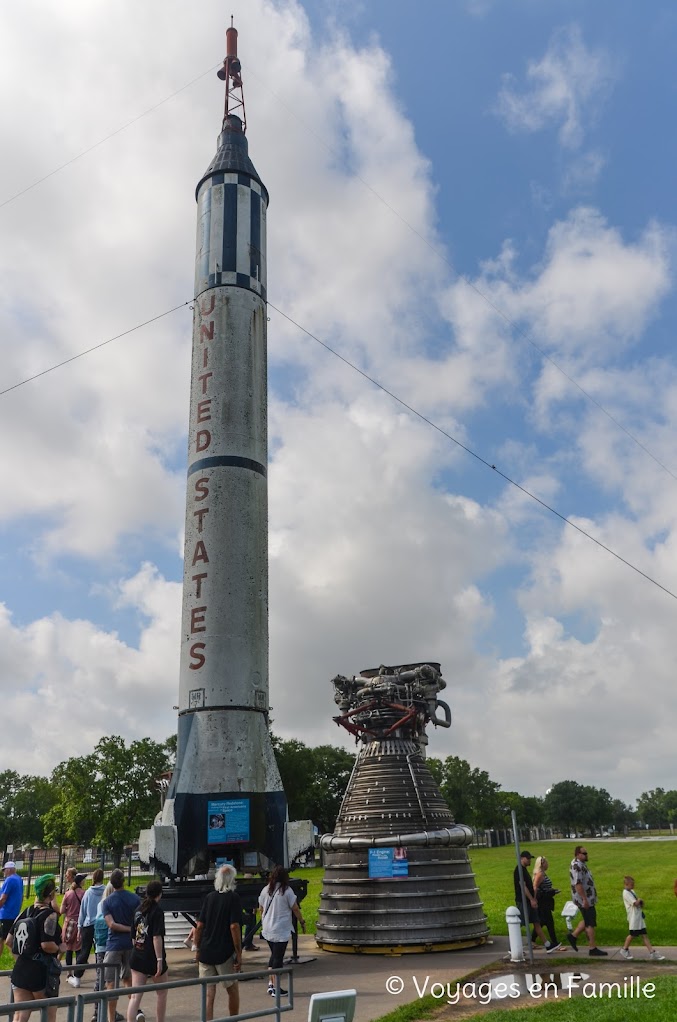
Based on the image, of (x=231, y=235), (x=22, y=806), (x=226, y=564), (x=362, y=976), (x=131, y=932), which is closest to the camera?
(x=131, y=932)

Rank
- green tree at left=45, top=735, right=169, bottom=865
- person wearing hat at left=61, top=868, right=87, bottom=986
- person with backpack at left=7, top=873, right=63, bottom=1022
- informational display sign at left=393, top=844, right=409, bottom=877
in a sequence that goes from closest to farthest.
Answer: person with backpack at left=7, top=873, right=63, bottom=1022 < person wearing hat at left=61, top=868, right=87, bottom=986 < informational display sign at left=393, top=844, right=409, bottom=877 < green tree at left=45, top=735, right=169, bottom=865

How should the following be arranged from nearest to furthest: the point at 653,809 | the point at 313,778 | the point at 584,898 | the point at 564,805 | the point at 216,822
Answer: the point at 584,898 < the point at 216,822 < the point at 313,778 < the point at 564,805 < the point at 653,809

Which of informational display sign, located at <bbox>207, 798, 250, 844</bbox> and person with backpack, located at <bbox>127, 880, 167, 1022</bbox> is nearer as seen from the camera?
person with backpack, located at <bbox>127, 880, 167, 1022</bbox>

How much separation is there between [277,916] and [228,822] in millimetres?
4416

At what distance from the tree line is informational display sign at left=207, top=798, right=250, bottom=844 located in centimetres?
3708

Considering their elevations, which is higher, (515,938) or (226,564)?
(226,564)

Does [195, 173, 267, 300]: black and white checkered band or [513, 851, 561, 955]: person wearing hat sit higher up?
[195, 173, 267, 300]: black and white checkered band

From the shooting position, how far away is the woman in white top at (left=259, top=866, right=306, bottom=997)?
12102 mm

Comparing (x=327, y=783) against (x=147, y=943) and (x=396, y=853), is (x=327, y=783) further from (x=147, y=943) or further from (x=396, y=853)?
(x=147, y=943)

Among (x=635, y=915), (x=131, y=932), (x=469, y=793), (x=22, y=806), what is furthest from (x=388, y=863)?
(x=22, y=806)

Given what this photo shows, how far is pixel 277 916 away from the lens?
12.3m

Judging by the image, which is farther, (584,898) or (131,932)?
(584,898)

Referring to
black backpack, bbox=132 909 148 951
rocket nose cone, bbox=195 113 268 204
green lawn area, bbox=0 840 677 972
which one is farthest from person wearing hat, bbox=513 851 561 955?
rocket nose cone, bbox=195 113 268 204

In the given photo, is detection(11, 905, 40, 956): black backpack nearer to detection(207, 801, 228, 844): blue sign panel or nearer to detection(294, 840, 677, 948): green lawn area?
detection(207, 801, 228, 844): blue sign panel
